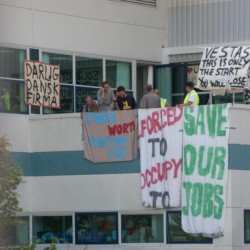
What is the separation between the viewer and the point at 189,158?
28.1 meters

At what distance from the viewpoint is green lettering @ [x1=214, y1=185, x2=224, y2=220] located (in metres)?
27.7

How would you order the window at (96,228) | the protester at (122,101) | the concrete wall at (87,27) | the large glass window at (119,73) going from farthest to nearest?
the large glass window at (119,73)
the concrete wall at (87,27)
the protester at (122,101)
the window at (96,228)

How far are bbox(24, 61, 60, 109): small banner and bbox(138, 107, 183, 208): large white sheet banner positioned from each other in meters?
3.17

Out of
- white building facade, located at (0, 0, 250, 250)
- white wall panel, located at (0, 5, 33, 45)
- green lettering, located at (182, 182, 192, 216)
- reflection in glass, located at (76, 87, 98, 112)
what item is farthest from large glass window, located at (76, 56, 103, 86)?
green lettering, located at (182, 182, 192, 216)

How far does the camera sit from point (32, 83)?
30844mm

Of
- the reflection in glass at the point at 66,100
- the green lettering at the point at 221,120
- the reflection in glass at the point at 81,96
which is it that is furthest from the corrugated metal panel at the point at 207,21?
the green lettering at the point at 221,120

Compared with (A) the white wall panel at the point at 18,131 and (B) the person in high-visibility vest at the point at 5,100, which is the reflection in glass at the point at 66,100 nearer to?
(A) the white wall panel at the point at 18,131

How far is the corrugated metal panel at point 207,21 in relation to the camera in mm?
33656

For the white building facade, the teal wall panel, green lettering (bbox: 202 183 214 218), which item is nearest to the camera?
green lettering (bbox: 202 183 214 218)

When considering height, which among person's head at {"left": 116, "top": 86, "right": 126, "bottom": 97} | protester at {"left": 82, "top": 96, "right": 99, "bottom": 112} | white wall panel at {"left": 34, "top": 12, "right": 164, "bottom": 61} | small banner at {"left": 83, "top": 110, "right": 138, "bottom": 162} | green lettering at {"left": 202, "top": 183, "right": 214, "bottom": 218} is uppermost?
white wall panel at {"left": 34, "top": 12, "right": 164, "bottom": 61}

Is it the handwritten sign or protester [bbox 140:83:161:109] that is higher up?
the handwritten sign

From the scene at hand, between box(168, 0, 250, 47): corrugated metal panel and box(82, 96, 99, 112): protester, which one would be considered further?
box(168, 0, 250, 47): corrugated metal panel

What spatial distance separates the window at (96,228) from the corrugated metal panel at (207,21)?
22.8ft

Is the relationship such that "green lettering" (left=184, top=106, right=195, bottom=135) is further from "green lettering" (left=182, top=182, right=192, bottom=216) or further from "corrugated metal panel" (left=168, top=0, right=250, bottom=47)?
"corrugated metal panel" (left=168, top=0, right=250, bottom=47)
